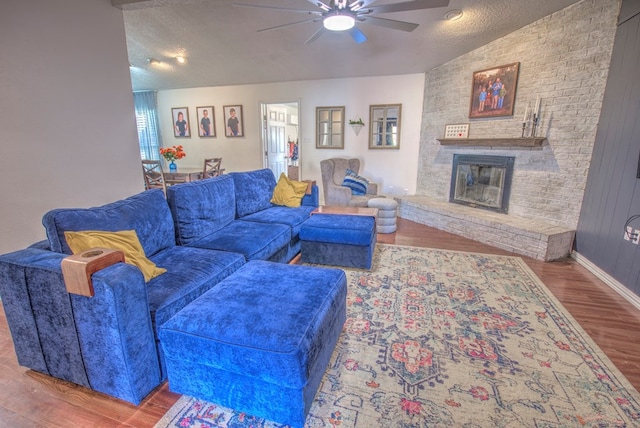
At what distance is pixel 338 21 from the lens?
250 cm

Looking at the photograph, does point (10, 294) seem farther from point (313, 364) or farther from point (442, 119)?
point (442, 119)

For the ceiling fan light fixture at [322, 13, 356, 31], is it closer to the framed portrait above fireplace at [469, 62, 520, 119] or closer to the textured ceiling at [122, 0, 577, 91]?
the textured ceiling at [122, 0, 577, 91]

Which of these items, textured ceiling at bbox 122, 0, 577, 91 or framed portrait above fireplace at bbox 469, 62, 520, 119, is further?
framed portrait above fireplace at bbox 469, 62, 520, 119

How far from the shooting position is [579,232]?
129 inches

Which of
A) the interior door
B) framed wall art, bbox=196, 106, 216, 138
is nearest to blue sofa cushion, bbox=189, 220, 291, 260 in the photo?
the interior door

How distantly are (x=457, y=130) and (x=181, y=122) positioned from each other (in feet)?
18.9

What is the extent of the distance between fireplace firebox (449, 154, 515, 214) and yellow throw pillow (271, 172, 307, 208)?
257cm

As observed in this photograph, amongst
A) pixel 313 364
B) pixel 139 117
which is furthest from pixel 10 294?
pixel 139 117

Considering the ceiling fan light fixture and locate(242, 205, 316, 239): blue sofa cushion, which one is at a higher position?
the ceiling fan light fixture

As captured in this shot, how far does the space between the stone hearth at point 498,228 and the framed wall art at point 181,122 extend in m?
5.17

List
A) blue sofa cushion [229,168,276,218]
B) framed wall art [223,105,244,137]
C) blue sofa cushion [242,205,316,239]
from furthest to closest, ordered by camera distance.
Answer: framed wall art [223,105,244,137] → blue sofa cushion [229,168,276,218] → blue sofa cushion [242,205,316,239]

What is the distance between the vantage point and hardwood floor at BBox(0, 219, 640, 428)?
1.39m

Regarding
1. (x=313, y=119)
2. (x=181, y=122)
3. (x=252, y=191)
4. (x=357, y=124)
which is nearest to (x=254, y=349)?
(x=252, y=191)

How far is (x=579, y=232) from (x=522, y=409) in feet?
8.90
